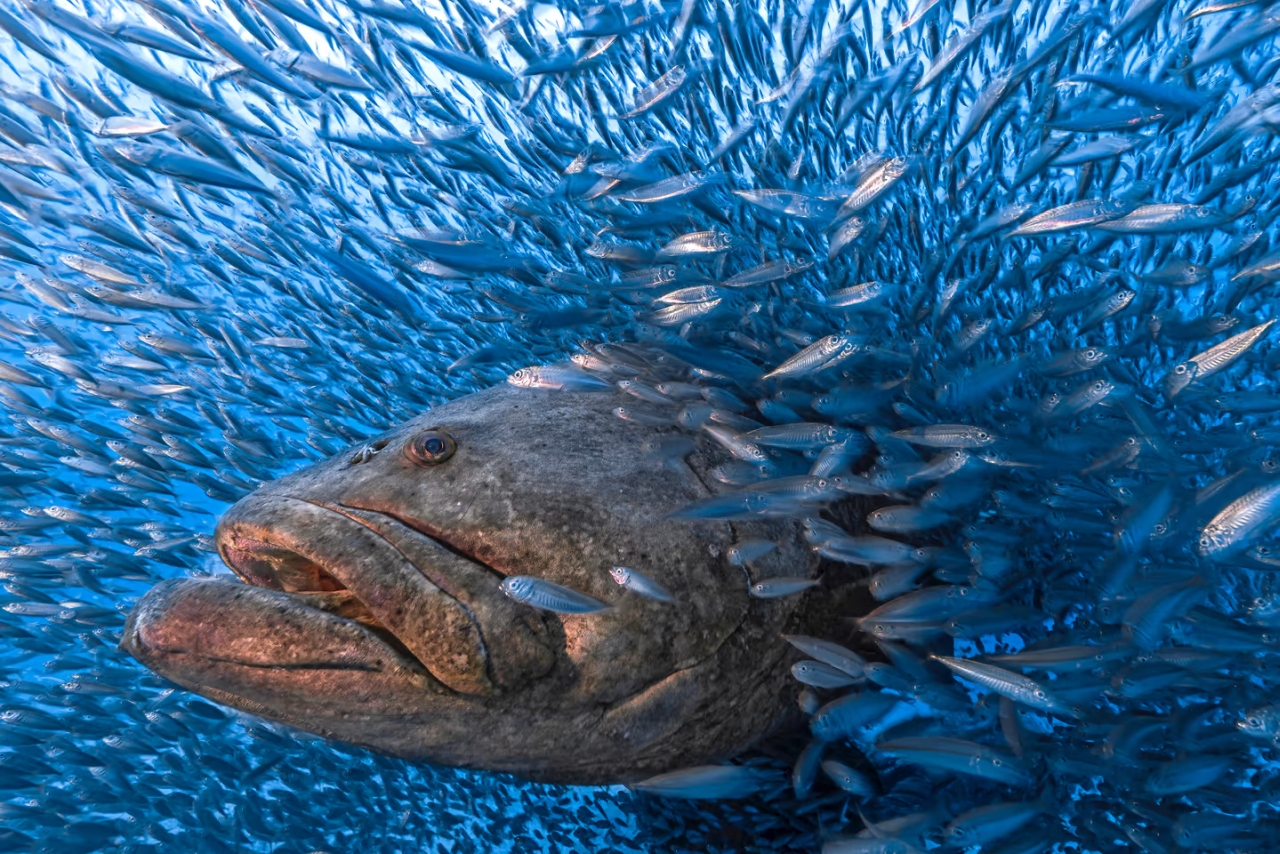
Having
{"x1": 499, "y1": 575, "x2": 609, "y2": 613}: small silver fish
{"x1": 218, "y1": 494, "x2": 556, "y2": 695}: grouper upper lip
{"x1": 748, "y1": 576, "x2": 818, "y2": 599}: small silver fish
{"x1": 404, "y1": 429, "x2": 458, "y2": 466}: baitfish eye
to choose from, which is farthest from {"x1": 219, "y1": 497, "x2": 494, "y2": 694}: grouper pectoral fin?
{"x1": 748, "y1": 576, "x2": 818, "y2": 599}: small silver fish

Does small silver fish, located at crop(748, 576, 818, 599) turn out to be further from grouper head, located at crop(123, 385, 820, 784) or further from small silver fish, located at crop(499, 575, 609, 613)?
small silver fish, located at crop(499, 575, 609, 613)

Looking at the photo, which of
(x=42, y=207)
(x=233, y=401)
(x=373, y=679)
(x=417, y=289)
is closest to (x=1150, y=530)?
(x=373, y=679)

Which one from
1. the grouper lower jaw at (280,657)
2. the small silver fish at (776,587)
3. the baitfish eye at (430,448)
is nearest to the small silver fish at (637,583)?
the small silver fish at (776,587)

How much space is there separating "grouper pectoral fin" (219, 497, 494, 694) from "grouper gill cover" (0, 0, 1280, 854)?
0.02 metres

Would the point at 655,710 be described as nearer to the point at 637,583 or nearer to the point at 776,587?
the point at 637,583

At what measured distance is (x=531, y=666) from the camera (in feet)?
7.91

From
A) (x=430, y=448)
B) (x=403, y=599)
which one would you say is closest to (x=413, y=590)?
(x=403, y=599)

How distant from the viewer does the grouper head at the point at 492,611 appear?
228 cm

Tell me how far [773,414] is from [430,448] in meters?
1.75

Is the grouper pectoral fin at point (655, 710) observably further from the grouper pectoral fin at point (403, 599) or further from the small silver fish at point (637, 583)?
the grouper pectoral fin at point (403, 599)

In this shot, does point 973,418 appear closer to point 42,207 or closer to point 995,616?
point 995,616

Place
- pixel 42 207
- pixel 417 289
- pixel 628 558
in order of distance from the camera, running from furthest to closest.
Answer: pixel 417 289, pixel 42 207, pixel 628 558

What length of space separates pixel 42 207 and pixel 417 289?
2.71 meters

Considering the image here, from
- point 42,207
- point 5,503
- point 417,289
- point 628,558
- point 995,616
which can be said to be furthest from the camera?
point 5,503
